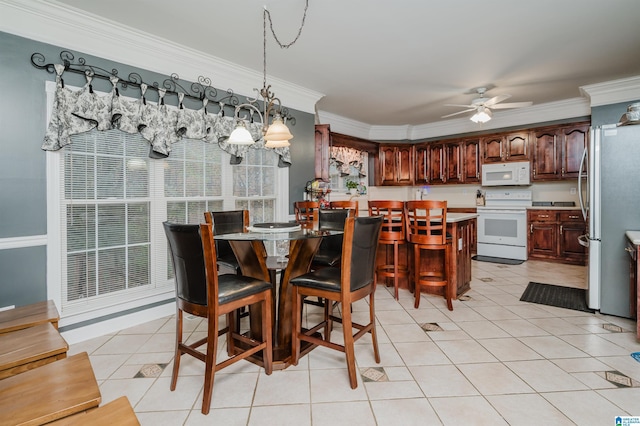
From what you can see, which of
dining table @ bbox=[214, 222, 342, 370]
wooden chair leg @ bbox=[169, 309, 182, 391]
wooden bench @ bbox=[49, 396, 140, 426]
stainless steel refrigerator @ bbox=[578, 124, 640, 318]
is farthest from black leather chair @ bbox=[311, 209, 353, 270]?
stainless steel refrigerator @ bbox=[578, 124, 640, 318]

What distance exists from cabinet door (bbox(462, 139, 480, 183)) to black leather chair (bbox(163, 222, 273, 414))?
537cm

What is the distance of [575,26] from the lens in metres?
2.83

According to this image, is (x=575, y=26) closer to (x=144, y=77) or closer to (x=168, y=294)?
(x=144, y=77)

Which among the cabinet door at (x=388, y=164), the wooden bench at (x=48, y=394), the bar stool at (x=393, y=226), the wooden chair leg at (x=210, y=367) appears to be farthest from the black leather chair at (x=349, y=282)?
the cabinet door at (x=388, y=164)

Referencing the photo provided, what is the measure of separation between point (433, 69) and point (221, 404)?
391cm

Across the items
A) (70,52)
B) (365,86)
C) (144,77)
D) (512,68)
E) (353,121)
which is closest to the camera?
(70,52)

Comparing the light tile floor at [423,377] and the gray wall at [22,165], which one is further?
the gray wall at [22,165]

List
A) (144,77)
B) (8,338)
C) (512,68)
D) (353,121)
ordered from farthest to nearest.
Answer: (353,121) → (512,68) → (144,77) → (8,338)

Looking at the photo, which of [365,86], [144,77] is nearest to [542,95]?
[365,86]

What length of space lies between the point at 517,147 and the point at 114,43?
19.7 feet

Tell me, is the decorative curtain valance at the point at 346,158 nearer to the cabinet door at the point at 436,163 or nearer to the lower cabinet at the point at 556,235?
the cabinet door at the point at 436,163

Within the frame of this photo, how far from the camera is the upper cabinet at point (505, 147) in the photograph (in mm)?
5539

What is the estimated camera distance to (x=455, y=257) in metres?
3.47

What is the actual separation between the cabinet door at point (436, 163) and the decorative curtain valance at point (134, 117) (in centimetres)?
Result: 423
